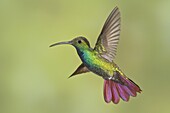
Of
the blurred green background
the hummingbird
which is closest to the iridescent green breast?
Result: the hummingbird

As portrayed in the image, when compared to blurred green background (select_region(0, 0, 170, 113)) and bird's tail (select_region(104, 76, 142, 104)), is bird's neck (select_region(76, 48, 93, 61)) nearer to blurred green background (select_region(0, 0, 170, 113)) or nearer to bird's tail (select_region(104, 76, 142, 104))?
bird's tail (select_region(104, 76, 142, 104))

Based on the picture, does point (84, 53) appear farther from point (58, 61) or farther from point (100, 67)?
point (58, 61)

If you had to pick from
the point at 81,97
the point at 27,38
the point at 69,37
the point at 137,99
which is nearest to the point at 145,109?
the point at 137,99

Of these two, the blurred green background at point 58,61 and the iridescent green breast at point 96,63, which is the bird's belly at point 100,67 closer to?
the iridescent green breast at point 96,63

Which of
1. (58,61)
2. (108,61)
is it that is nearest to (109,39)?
(108,61)

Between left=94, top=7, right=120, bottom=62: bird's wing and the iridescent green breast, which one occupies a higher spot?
left=94, top=7, right=120, bottom=62: bird's wing

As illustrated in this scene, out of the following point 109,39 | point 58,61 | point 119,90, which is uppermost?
point 58,61
